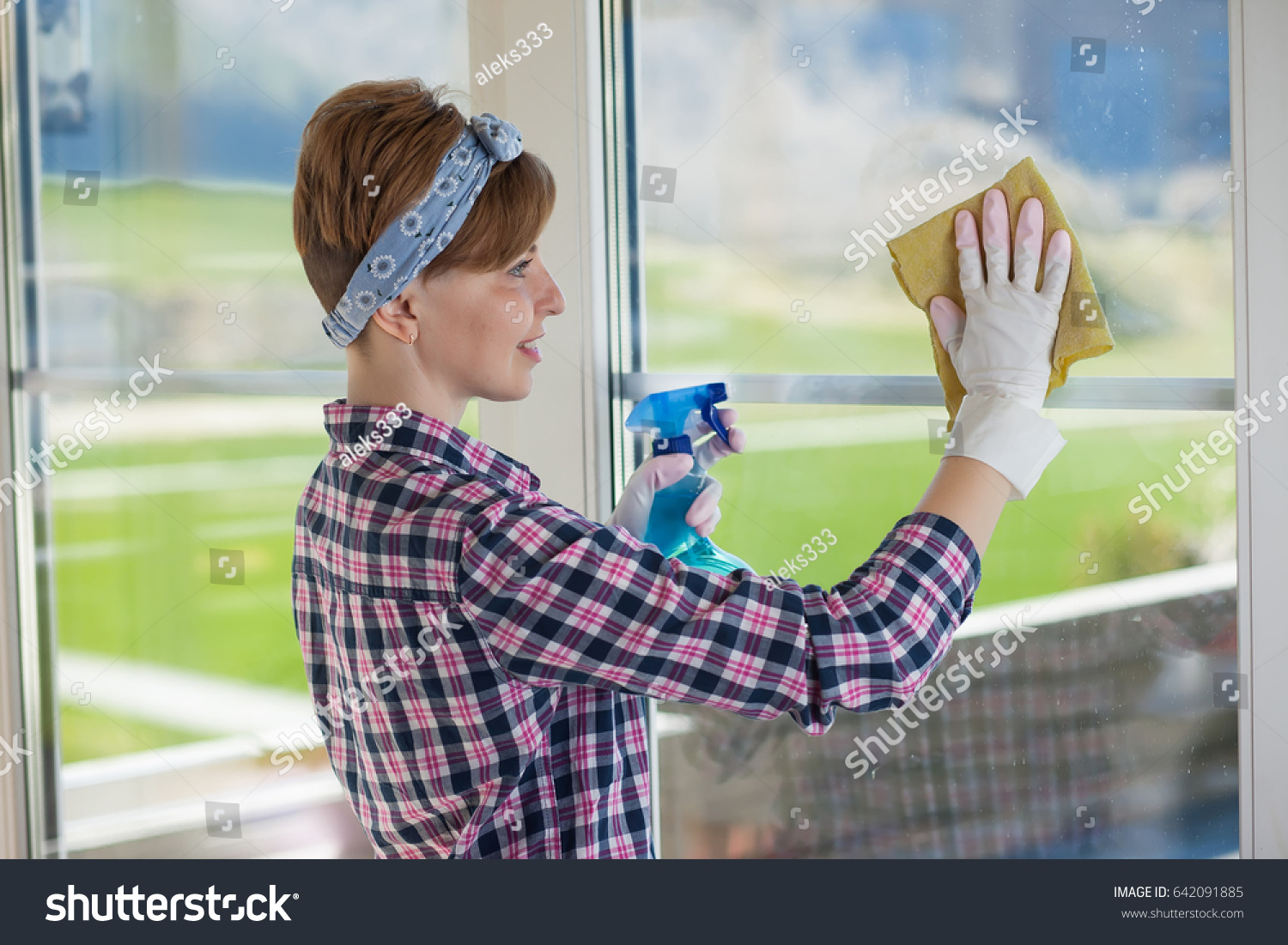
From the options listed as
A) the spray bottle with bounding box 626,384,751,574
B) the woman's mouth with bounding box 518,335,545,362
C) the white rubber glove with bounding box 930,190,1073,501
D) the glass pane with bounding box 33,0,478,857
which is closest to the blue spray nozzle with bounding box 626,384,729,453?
the spray bottle with bounding box 626,384,751,574

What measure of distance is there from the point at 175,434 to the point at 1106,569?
57.0 inches

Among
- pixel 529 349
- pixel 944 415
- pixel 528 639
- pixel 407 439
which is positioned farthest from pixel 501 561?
pixel 944 415

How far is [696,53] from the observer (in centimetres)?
134

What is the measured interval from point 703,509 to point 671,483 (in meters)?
0.04

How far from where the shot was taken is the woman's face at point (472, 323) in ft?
3.10

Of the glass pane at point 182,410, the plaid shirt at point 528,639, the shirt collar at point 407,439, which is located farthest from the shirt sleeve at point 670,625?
the glass pane at point 182,410

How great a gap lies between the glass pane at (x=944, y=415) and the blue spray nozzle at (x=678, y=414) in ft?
0.85

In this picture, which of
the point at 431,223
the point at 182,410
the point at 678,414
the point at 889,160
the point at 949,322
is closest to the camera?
the point at 431,223

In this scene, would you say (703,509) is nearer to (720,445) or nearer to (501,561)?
(720,445)

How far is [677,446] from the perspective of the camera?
1108mm

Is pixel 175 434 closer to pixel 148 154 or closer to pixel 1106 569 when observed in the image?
pixel 148 154

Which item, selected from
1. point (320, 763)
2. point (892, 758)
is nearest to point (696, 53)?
point (892, 758)

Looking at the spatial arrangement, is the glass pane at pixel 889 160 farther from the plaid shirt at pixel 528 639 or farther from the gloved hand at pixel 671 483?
the plaid shirt at pixel 528 639

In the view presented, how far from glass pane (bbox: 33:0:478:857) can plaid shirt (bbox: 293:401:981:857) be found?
2.28 ft
